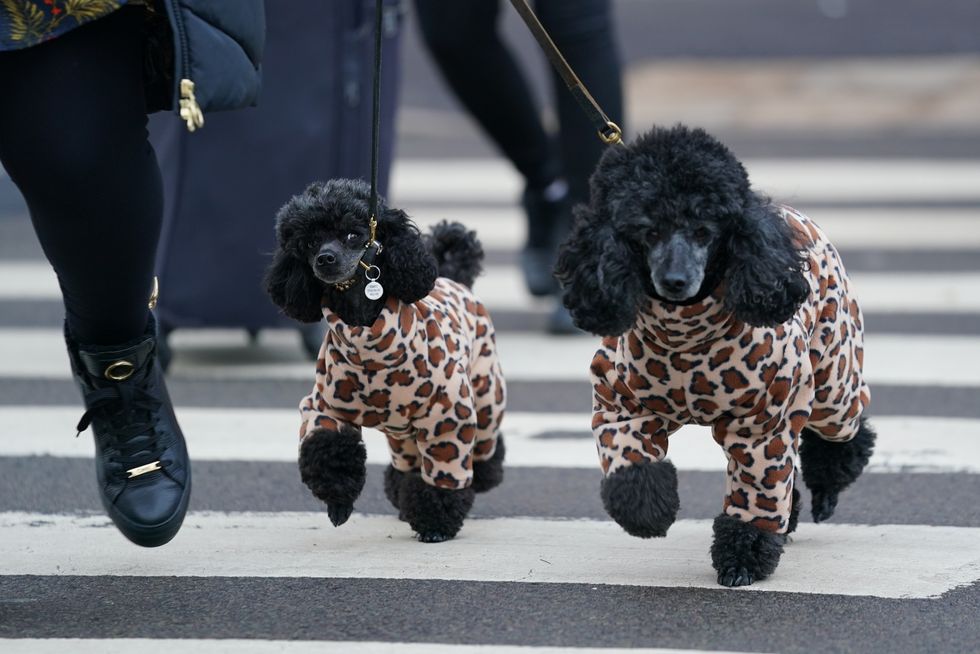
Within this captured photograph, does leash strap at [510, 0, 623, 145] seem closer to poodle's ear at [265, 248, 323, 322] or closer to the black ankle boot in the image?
poodle's ear at [265, 248, 323, 322]

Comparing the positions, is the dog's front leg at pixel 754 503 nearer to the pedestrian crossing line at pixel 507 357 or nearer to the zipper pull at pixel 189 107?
the zipper pull at pixel 189 107

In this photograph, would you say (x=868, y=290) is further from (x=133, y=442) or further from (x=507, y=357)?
(x=133, y=442)

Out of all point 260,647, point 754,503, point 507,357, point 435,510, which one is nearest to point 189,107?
point 260,647

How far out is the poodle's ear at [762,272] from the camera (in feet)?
9.42

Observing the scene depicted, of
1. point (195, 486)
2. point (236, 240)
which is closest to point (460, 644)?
point (195, 486)

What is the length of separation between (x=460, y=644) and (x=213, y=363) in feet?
9.10

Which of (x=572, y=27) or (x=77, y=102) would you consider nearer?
(x=77, y=102)

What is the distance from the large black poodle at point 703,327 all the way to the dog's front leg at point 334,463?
507 millimetres

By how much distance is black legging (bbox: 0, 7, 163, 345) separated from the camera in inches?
112

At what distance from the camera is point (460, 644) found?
2.83 m

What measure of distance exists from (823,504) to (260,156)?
7.35ft

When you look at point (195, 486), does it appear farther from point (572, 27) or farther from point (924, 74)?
point (924, 74)

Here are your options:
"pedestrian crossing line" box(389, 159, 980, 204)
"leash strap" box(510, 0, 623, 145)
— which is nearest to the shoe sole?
"leash strap" box(510, 0, 623, 145)

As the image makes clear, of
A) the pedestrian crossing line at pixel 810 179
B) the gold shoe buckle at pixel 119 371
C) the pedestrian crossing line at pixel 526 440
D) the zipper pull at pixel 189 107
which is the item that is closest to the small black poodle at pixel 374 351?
the gold shoe buckle at pixel 119 371
